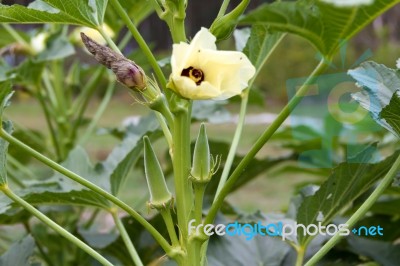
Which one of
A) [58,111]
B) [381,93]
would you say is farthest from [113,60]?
[58,111]

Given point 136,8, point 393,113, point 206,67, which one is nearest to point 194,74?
point 206,67

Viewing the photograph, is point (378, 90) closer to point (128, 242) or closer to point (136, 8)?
point (128, 242)

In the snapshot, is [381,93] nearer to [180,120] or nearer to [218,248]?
[180,120]

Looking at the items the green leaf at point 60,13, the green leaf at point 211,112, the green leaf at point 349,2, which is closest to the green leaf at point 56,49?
the green leaf at point 211,112

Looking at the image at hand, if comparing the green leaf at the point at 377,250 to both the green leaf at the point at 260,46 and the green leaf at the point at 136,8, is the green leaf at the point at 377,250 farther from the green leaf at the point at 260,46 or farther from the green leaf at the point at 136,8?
the green leaf at the point at 136,8

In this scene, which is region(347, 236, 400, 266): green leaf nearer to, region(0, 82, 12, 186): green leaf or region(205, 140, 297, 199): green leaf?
region(205, 140, 297, 199): green leaf

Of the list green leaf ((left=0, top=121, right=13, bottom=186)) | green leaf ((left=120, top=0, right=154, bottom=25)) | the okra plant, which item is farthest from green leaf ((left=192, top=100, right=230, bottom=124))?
green leaf ((left=0, top=121, right=13, bottom=186))
